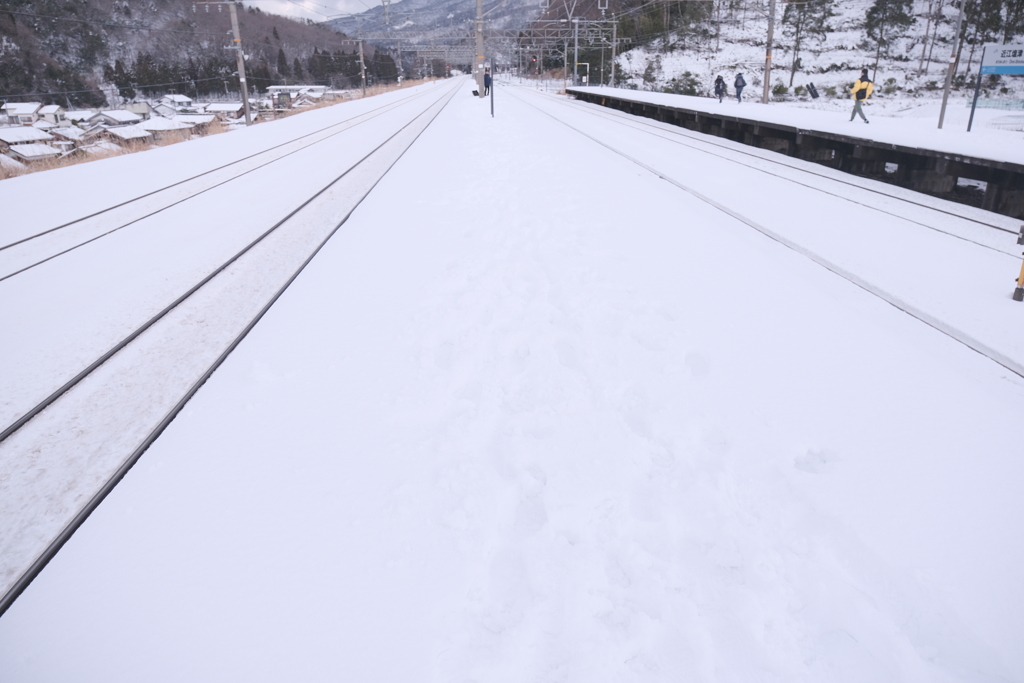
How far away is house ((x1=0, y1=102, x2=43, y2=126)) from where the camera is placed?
248ft

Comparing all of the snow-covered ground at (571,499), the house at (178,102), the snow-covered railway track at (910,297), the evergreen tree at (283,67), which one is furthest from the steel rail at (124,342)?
the evergreen tree at (283,67)

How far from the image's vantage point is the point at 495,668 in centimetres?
210

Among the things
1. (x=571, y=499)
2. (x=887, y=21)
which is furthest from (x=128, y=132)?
(x=887, y=21)

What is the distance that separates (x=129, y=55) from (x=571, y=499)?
543 ft

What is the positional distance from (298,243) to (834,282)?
620 centimetres

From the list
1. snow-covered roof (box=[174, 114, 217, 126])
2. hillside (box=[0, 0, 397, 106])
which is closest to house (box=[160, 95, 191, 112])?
hillside (box=[0, 0, 397, 106])

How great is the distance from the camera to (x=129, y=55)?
130000mm

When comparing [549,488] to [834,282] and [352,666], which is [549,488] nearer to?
[352,666]

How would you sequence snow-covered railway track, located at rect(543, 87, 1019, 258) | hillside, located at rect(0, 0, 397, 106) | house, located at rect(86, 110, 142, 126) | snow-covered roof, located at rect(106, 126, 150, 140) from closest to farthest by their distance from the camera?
1. snow-covered railway track, located at rect(543, 87, 1019, 258)
2. snow-covered roof, located at rect(106, 126, 150, 140)
3. house, located at rect(86, 110, 142, 126)
4. hillside, located at rect(0, 0, 397, 106)

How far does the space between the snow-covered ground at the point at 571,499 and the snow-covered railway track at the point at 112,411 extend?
11cm

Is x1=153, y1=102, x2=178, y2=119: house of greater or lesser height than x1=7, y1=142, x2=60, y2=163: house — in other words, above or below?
above

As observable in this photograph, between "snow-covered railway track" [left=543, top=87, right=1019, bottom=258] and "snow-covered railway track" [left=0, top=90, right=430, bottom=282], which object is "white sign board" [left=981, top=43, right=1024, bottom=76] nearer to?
"snow-covered railway track" [left=543, top=87, right=1019, bottom=258]

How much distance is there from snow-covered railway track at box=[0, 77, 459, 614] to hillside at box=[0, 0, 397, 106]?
103107 mm

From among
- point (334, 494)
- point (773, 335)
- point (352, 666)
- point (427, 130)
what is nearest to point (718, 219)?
point (773, 335)
